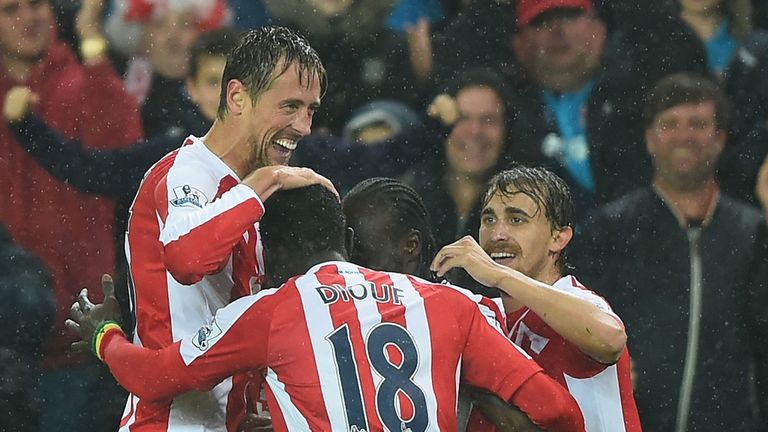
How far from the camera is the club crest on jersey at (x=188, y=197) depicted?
11.6 ft

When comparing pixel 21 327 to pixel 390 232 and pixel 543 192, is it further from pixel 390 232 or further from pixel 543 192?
pixel 543 192

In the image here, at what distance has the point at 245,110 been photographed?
152 inches

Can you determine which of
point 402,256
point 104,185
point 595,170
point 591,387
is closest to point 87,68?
point 104,185

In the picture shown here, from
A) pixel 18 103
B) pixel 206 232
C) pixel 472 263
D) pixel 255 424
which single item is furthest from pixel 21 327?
pixel 472 263

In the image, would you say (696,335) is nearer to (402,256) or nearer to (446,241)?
(446,241)

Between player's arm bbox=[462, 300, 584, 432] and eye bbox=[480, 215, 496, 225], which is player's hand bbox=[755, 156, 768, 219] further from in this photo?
player's arm bbox=[462, 300, 584, 432]

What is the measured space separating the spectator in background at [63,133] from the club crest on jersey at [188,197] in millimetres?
2477

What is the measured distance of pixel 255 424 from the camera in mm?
3816

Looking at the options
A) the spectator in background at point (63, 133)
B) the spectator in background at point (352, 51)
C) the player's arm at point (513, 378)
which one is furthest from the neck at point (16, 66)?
the player's arm at point (513, 378)

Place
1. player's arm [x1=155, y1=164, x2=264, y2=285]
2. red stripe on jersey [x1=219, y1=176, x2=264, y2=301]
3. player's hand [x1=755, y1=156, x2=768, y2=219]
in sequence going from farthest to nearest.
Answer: player's hand [x1=755, y1=156, x2=768, y2=219] → red stripe on jersey [x1=219, y1=176, x2=264, y2=301] → player's arm [x1=155, y1=164, x2=264, y2=285]

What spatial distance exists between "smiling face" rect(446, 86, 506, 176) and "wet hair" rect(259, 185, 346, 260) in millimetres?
2748

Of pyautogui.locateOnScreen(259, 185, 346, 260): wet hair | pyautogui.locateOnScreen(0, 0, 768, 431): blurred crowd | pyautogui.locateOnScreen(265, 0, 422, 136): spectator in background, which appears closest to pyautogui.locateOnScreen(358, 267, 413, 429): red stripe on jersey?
pyautogui.locateOnScreen(259, 185, 346, 260): wet hair

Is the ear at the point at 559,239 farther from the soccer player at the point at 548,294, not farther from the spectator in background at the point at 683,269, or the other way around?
the spectator in background at the point at 683,269

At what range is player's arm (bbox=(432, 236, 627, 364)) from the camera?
140 inches
